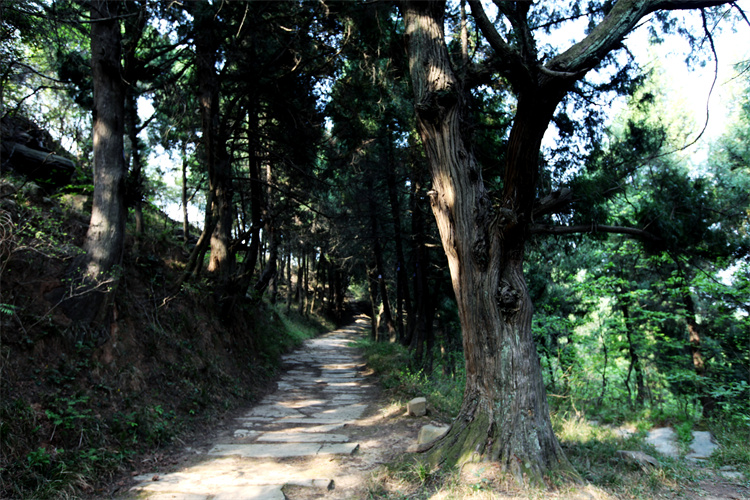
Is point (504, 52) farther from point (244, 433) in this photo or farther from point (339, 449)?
point (244, 433)

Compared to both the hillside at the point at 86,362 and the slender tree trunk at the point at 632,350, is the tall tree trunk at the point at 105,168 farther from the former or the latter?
the slender tree trunk at the point at 632,350

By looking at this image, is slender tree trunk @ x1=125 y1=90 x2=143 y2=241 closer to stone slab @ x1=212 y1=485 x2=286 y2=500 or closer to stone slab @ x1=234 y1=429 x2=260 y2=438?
stone slab @ x1=234 y1=429 x2=260 y2=438

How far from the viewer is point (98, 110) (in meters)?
5.77

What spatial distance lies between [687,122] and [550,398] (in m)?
10.6

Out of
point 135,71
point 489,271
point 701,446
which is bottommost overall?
point 701,446

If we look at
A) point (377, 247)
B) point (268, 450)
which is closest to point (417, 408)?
point (268, 450)

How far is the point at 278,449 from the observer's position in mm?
5082

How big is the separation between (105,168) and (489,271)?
5.25m

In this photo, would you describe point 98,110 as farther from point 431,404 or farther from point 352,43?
point 431,404

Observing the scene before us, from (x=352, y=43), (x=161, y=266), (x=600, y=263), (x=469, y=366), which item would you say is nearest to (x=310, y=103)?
(x=352, y=43)

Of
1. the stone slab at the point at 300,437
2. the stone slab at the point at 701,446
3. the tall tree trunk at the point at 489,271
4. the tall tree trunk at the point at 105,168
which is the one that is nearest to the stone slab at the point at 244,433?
the stone slab at the point at 300,437

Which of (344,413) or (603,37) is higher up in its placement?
(603,37)

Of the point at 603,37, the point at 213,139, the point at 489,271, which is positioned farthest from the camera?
the point at 213,139

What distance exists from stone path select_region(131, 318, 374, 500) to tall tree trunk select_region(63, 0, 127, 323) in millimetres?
2424
